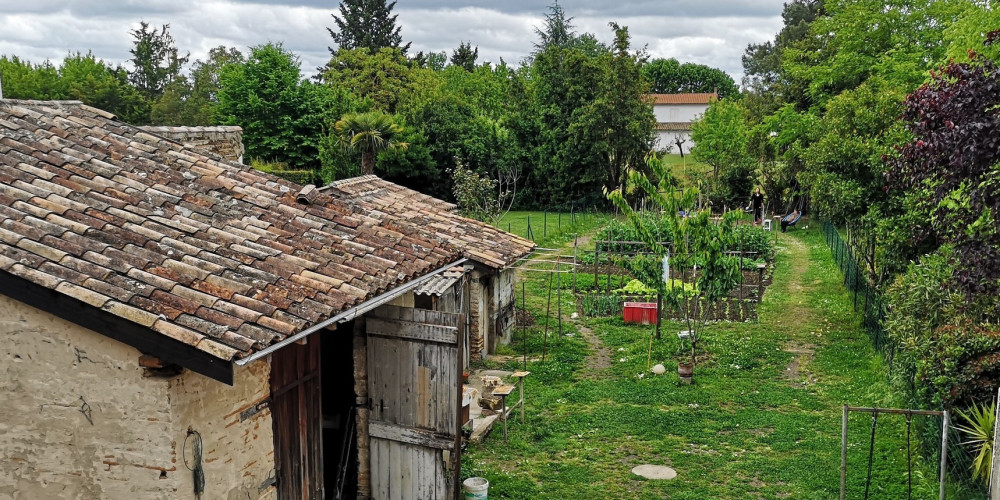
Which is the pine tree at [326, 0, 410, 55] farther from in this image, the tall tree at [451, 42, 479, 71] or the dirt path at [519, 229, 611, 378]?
the dirt path at [519, 229, 611, 378]

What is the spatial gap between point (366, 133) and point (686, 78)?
5531cm

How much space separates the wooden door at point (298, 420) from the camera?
7895 millimetres

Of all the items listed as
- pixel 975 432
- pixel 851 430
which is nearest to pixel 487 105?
pixel 851 430

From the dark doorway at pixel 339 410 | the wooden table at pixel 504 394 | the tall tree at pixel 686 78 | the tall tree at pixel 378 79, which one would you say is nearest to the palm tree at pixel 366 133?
the tall tree at pixel 378 79

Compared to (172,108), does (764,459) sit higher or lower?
lower

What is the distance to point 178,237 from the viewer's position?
716cm

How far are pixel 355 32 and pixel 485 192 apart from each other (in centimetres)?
3467

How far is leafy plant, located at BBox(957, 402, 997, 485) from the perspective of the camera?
27.5 feet

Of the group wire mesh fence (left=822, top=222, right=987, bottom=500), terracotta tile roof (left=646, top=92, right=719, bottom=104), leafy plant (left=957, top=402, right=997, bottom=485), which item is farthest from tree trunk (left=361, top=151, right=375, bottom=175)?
terracotta tile roof (left=646, top=92, right=719, bottom=104)

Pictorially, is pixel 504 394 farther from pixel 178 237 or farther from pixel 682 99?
pixel 682 99

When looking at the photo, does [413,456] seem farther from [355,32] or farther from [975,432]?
[355,32]

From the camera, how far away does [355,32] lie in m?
60.0

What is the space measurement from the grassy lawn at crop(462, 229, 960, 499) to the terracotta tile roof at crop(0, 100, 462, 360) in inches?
150

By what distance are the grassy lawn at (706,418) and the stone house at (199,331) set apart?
2.41 meters
